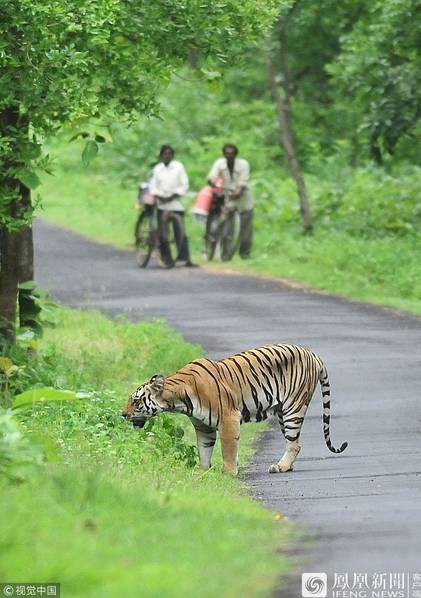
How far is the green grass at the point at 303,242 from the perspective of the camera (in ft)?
85.9

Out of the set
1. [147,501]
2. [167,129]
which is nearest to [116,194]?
[167,129]

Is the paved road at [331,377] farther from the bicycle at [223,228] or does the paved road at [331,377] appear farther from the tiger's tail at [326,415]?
the bicycle at [223,228]

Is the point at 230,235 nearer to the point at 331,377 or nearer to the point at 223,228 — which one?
the point at 223,228

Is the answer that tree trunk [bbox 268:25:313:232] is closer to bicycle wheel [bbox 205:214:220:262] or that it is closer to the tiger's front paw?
bicycle wheel [bbox 205:214:220:262]

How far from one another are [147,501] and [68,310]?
1465 centimetres

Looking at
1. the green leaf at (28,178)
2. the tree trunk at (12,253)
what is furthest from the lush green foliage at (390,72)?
the green leaf at (28,178)

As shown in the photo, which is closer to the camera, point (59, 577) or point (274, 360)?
point (59, 577)

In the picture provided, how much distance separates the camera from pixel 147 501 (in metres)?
9.70

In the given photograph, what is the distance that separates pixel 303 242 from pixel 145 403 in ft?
60.7

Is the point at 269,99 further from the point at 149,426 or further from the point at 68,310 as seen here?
the point at 149,426
